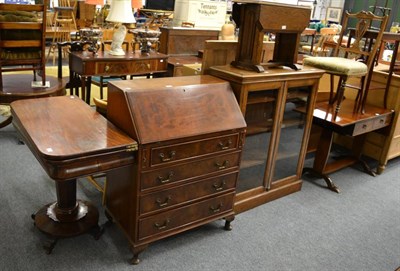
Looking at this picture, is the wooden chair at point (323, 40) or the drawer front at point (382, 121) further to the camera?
the wooden chair at point (323, 40)

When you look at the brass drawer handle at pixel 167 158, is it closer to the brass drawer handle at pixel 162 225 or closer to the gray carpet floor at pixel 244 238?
the brass drawer handle at pixel 162 225

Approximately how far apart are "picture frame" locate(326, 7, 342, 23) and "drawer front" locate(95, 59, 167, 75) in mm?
9419

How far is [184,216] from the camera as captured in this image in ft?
7.37

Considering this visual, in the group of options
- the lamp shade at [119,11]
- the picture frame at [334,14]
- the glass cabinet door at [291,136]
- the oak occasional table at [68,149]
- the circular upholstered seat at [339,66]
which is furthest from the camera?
the picture frame at [334,14]

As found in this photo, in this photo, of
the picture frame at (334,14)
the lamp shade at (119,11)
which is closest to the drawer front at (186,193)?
the lamp shade at (119,11)

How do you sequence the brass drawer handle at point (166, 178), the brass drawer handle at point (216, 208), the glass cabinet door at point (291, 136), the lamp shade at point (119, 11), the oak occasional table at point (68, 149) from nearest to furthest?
the oak occasional table at point (68, 149), the brass drawer handle at point (166, 178), the brass drawer handle at point (216, 208), the glass cabinet door at point (291, 136), the lamp shade at point (119, 11)

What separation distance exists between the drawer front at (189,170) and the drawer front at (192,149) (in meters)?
0.05

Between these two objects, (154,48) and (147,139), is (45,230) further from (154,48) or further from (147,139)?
(154,48)

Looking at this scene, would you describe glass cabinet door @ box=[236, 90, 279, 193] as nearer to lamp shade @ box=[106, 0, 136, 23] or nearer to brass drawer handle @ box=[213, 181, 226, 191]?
brass drawer handle @ box=[213, 181, 226, 191]

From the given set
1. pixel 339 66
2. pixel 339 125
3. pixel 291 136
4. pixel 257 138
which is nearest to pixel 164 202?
pixel 257 138

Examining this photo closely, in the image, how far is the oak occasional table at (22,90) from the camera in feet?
10.6

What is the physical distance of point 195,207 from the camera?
2.27 meters

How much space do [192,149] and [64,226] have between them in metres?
0.92

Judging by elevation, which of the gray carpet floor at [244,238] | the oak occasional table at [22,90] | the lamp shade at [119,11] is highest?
the lamp shade at [119,11]
